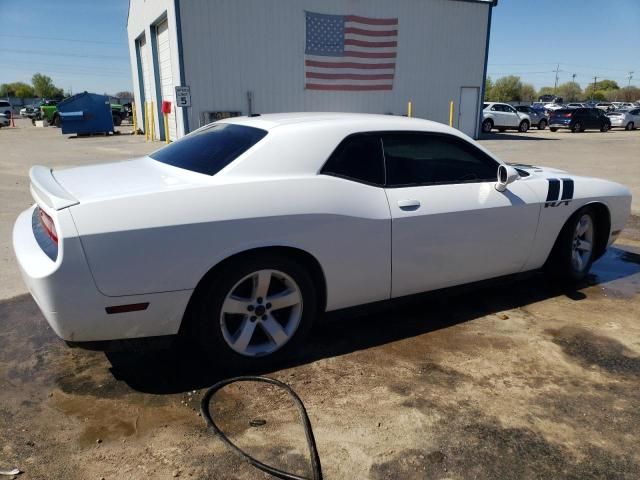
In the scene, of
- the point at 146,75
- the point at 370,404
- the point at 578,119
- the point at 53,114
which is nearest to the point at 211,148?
the point at 370,404

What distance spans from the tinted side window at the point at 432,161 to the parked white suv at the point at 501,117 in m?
25.9

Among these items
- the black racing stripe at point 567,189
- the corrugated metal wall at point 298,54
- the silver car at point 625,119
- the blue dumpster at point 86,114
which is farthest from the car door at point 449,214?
the silver car at point 625,119

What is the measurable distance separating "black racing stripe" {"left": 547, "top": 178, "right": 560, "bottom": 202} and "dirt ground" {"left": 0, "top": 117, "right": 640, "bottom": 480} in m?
0.88

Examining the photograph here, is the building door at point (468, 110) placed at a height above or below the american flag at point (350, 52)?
below

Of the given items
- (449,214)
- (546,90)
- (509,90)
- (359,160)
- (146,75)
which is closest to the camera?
(359,160)

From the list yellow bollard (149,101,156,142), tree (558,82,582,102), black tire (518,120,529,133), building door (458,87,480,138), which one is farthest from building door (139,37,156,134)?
tree (558,82,582,102)

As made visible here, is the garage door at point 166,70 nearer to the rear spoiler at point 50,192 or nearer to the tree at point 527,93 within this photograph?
the rear spoiler at point 50,192

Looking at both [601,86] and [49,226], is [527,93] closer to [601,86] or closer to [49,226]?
[601,86]

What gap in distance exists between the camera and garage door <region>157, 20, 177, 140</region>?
63.5 ft

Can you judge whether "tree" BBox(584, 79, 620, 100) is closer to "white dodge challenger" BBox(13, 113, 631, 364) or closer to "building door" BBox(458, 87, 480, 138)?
"building door" BBox(458, 87, 480, 138)

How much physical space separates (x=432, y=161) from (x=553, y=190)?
1.14m

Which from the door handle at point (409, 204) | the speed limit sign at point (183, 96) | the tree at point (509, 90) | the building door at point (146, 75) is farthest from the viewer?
the tree at point (509, 90)

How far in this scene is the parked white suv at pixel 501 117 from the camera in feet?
91.5

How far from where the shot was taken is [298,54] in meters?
18.4
